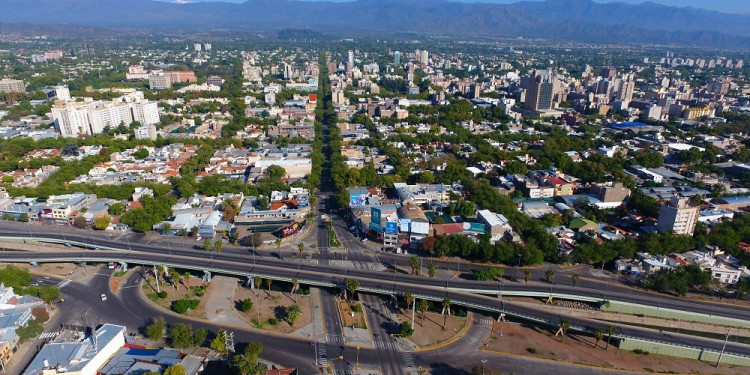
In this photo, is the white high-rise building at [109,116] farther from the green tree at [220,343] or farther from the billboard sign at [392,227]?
the green tree at [220,343]

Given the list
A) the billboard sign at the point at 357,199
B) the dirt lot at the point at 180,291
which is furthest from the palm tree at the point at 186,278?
the billboard sign at the point at 357,199

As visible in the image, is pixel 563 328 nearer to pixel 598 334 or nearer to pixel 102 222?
pixel 598 334

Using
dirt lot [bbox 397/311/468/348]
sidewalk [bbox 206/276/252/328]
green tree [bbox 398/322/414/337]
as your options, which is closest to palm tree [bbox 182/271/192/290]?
sidewalk [bbox 206/276/252/328]

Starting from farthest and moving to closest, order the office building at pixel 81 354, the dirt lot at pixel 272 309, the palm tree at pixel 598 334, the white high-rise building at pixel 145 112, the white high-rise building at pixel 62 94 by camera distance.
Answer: the white high-rise building at pixel 62 94, the white high-rise building at pixel 145 112, the dirt lot at pixel 272 309, the palm tree at pixel 598 334, the office building at pixel 81 354

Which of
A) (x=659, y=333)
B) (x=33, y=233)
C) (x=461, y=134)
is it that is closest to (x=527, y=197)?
(x=659, y=333)

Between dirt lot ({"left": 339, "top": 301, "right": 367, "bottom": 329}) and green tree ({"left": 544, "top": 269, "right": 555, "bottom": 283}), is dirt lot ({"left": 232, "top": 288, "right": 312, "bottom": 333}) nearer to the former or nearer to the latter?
dirt lot ({"left": 339, "top": 301, "right": 367, "bottom": 329})

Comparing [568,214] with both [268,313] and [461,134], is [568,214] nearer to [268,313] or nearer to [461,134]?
[268,313]
